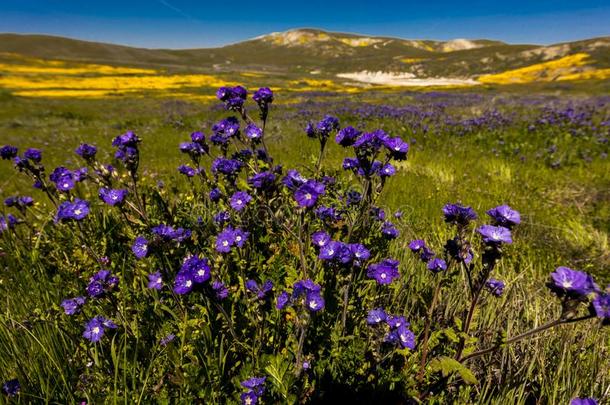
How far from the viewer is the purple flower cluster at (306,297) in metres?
1.86

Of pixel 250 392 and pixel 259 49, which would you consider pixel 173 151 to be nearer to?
pixel 250 392

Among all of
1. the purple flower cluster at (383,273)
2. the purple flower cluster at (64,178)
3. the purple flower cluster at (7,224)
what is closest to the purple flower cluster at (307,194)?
the purple flower cluster at (383,273)

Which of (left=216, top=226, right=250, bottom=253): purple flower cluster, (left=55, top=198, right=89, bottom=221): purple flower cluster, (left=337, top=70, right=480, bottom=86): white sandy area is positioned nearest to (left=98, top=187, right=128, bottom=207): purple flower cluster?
(left=55, top=198, right=89, bottom=221): purple flower cluster

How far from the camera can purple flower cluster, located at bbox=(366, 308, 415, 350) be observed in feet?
6.95

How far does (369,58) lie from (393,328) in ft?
408

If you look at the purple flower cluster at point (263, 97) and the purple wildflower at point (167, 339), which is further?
the purple flower cluster at point (263, 97)

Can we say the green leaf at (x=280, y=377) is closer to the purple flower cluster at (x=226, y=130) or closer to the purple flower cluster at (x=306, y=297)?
the purple flower cluster at (x=306, y=297)

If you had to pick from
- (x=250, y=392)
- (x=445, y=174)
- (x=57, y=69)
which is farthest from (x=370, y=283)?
(x=57, y=69)

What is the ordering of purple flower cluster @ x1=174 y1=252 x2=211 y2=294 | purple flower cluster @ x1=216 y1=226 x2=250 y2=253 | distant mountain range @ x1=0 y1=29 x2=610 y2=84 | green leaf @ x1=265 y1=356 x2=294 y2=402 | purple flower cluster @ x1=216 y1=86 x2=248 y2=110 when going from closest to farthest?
green leaf @ x1=265 y1=356 x2=294 y2=402, purple flower cluster @ x1=174 y1=252 x2=211 y2=294, purple flower cluster @ x1=216 y1=226 x2=250 y2=253, purple flower cluster @ x1=216 y1=86 x2=248 y2=110, distant mountain range @ x1=0 y1=29 x2=610 y2=84

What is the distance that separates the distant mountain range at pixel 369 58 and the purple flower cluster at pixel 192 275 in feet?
234

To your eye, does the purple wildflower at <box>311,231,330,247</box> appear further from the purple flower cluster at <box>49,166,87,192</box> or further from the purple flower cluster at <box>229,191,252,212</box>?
the purple flower cluster at <box>49,166,87,192</box>

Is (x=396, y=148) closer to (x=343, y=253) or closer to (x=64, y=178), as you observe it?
(x=343, y=253)

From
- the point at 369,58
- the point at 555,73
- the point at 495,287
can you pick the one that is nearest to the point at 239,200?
the point at 495,287

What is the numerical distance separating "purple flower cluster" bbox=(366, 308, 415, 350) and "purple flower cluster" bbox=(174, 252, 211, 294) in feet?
3.34
